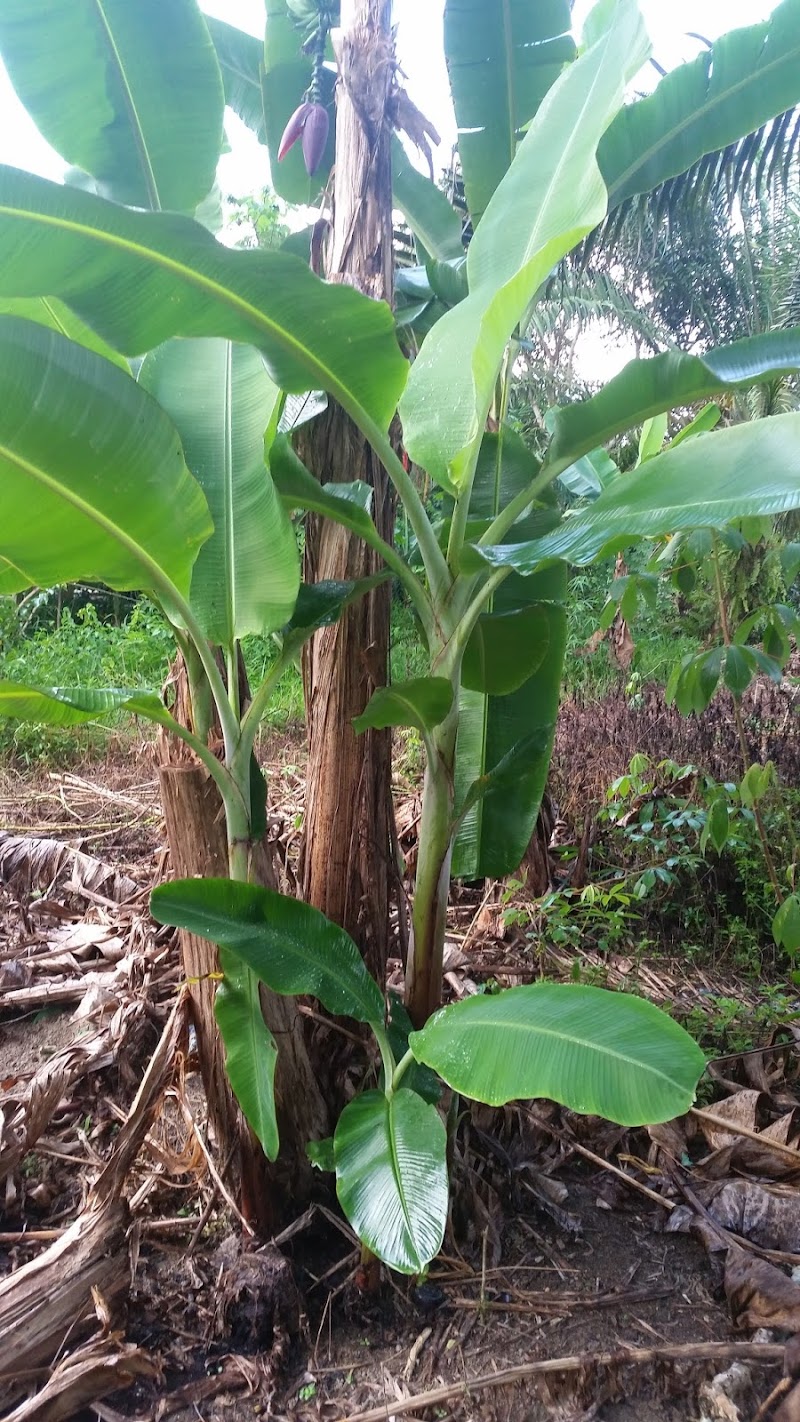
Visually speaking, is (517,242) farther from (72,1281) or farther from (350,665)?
(72,1281)

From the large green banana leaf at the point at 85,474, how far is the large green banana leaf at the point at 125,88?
2.03ft

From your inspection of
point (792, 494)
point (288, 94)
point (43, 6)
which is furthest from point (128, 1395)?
point (288, 94)

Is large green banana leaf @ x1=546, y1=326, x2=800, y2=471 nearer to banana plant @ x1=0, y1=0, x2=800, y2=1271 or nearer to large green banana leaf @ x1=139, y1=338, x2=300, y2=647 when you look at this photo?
banana plant @ x1=0, y1=0, x2=800, y2=1271

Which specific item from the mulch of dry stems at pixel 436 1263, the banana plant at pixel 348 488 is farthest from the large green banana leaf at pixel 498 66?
the mulch of dry stems at pixel 436 1263

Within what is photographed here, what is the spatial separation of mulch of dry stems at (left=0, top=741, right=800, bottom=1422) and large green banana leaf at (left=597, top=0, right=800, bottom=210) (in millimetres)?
1736

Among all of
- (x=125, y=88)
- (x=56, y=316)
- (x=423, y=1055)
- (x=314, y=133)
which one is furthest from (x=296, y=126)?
(x=423, y=1055)

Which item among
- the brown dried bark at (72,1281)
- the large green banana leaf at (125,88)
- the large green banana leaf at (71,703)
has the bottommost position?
the brown dried bark at (72,1281)

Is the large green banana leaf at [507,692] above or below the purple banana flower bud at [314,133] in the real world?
below

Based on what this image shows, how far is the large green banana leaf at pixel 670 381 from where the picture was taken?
35.4 inches

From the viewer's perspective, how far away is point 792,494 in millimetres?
761

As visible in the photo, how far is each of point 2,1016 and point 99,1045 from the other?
1.40 feet

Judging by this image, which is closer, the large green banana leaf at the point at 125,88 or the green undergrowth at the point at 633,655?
the large green banana leaf at the point at 125,88

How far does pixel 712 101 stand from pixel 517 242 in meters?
0.74

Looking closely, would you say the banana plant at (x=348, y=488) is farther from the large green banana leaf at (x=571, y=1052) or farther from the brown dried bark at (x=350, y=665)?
the brown dried bark at (x=350, y=665)
